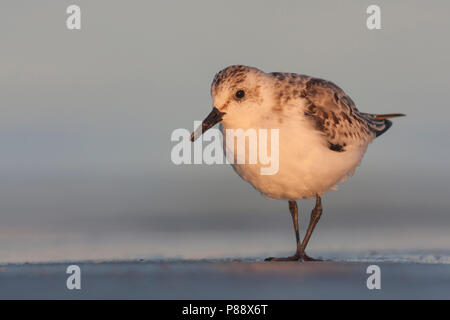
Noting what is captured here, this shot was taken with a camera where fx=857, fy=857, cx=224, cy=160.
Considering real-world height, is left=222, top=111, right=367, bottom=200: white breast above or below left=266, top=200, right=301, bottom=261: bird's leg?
above

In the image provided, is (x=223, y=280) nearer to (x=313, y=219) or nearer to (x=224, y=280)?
(x=224, y=280)

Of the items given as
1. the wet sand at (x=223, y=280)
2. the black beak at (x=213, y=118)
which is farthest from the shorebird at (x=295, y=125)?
the wet sand at (x=223, y=280)

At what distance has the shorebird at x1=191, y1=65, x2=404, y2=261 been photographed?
970cm

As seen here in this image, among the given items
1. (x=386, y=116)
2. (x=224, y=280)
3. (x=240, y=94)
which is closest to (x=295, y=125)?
(x=240, y=94)

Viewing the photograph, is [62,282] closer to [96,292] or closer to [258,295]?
[96,292]

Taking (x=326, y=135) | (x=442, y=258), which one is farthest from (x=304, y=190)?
(x=442, y=258)

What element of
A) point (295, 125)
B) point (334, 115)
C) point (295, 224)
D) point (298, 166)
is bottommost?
point (295, 224)

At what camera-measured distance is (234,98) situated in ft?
31.8

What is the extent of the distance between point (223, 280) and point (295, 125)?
6.87 ft

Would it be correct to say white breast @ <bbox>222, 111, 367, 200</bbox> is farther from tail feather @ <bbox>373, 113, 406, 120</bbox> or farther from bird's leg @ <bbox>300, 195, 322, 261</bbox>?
tail feather @ <bbox>373, 113, 406, 120</bbox>

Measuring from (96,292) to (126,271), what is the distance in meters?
0.91

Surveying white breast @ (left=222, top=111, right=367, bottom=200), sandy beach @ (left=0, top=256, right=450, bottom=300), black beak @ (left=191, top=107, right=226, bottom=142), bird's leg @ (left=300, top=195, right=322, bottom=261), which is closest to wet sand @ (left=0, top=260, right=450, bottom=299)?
sandy beach @ (left=0, top=256, right=450, bottom=300)

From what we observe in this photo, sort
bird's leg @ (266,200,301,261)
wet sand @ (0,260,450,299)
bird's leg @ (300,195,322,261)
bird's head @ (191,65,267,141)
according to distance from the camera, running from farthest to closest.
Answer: bird's leg @ (300,195,322,261), bird's leg @ (266,200,301,261), bird's head @ (191,65,267,141), wet sand @ (0,260,450,299)

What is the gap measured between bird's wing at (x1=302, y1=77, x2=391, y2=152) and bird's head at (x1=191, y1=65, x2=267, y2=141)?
0.75m
